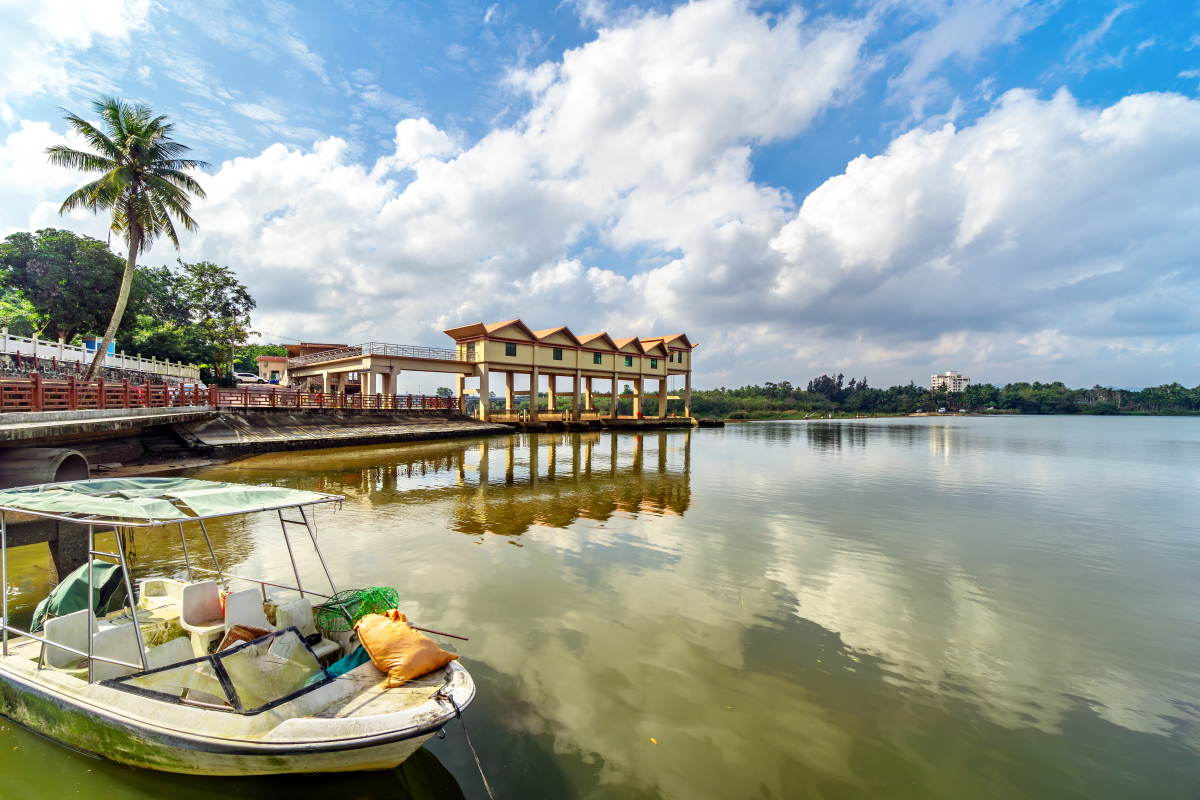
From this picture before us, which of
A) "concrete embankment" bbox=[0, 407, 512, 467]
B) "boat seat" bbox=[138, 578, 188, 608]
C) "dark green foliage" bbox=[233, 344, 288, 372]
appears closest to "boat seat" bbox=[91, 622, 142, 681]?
Answer: "boat seat" bbox=[138, 578, 188, 608]

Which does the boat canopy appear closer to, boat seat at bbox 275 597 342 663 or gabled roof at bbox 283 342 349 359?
boat seat at bbox 275 597 342 663

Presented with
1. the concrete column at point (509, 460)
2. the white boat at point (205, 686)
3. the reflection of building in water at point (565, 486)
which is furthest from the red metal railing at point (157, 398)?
the white boat at point (205, 686)

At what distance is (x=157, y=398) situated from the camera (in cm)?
2122

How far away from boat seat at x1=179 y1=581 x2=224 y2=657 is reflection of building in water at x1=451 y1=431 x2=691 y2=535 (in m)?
5.52

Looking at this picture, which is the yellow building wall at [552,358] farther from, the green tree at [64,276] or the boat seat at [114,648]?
the boat seat at [114,648]

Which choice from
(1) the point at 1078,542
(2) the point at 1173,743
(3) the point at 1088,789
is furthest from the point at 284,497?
(1) the point at 1078,542

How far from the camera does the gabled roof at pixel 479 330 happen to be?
38.2m

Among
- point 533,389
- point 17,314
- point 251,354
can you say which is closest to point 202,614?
point 17,314

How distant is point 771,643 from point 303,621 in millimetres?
5281

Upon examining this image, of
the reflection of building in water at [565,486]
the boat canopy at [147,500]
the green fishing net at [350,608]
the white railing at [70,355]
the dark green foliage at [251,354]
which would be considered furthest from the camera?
the dark green foliage at [251,354]

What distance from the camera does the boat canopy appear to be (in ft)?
13.8

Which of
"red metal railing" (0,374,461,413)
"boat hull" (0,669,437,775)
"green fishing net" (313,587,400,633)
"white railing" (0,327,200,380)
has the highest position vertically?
"white railing" (0,327,200,380)

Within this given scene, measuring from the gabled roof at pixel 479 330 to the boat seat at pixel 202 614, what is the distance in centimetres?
3387

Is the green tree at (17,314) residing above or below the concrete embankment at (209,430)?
above
